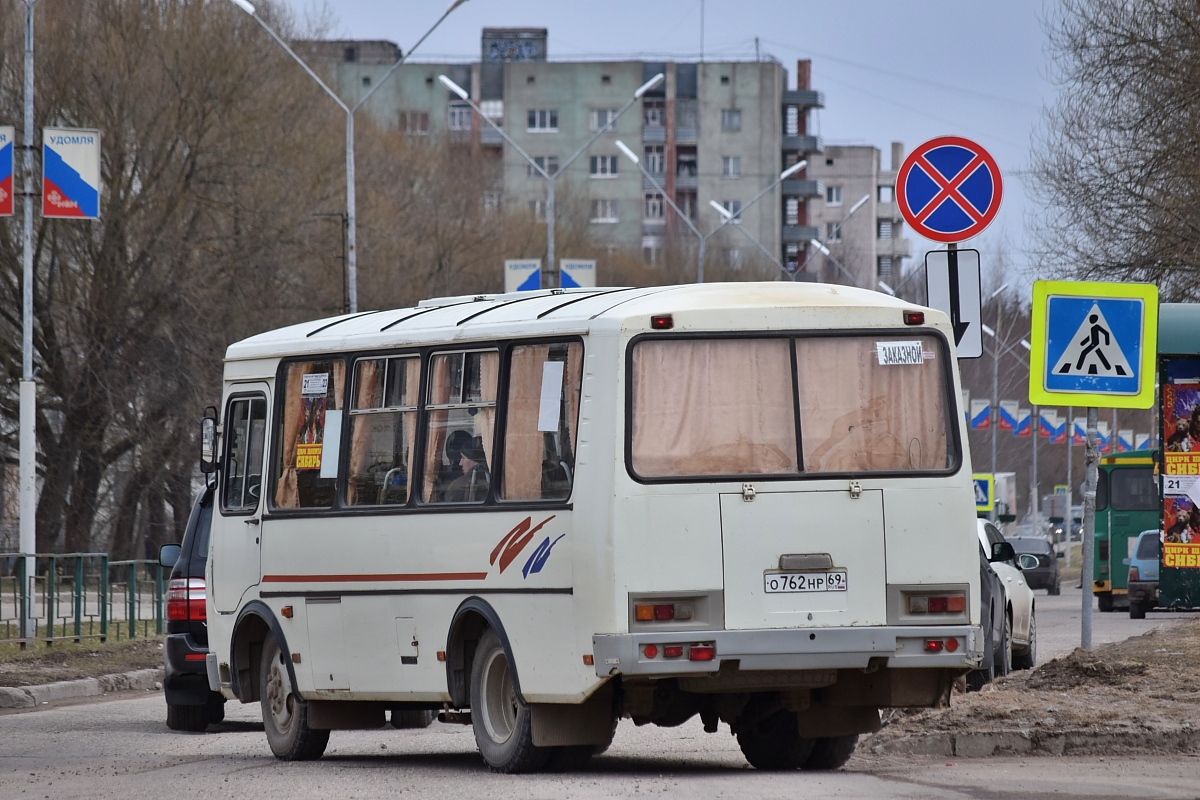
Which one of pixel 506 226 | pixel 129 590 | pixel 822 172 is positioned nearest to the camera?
pixel 129 590

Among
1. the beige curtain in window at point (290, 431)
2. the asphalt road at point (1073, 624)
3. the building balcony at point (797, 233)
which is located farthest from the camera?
the building balcony at point (797, 233)

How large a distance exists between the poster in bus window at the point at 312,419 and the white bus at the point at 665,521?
0.65 metres

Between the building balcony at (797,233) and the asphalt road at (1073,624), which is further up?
the building balcony at (797,233)

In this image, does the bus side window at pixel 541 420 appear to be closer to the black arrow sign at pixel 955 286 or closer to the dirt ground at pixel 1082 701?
the dirt ground at pixel 1082 701

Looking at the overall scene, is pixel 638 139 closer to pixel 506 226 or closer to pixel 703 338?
pixel 506 226

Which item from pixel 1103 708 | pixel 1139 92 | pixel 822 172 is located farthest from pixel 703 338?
pixel 822 172

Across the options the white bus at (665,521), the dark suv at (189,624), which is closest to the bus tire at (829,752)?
the white bus at (665,521)

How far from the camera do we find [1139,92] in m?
29.3

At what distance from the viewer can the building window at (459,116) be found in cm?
11593

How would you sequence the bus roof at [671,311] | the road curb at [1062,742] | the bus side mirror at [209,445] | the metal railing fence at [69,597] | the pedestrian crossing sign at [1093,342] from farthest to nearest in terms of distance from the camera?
the metal railing fence at [69,597] → the pedestrian crossing sign at [1093,342] → the bus side mirror at [209,445] → the road curb at [1062,742] → the bus roof at [671,311]

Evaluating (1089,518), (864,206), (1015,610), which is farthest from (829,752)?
→ (864,206)

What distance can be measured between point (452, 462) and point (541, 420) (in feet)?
2.85

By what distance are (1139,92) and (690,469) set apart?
2052 centimetres

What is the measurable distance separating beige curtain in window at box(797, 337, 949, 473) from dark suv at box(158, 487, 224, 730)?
586 cm
